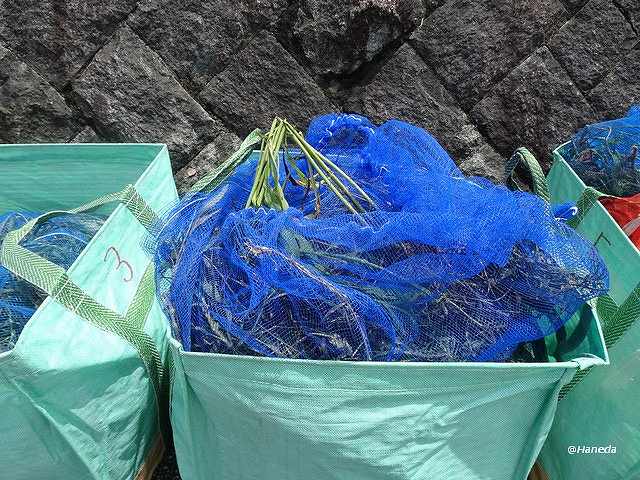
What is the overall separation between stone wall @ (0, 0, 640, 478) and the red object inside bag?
875mm

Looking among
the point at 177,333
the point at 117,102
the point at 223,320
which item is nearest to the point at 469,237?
the point at 223,320

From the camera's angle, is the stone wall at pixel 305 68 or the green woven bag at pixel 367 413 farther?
the stone wall at pixel 305 68

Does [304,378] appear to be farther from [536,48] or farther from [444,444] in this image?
[536,48]

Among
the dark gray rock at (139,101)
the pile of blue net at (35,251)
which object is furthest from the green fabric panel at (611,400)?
the dark gray rock at (139,101)

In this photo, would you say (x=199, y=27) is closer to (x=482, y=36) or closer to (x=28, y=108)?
(x=28, y=108)

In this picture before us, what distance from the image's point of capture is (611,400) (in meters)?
1.49

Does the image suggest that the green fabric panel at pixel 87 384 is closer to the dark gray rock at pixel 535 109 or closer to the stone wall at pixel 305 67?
the stone wall at pixel 305 67

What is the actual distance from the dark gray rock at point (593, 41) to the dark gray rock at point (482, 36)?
88 mm

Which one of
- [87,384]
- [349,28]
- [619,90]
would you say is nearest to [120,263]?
[87,384]

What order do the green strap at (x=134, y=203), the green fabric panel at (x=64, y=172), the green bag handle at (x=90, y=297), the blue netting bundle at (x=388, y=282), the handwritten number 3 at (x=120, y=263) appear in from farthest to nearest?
the green fabric panel at (x=64, y=172) → the green strap at (x=134, y=203) → the handwritten number 3 at (x=120, y=263) → the green bag handle at (x=90, y=297) → the blue netting bundle at (x=388, y=282)

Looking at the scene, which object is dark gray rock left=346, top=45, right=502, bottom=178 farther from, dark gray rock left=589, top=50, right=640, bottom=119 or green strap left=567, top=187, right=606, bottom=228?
green strap left=567, top=187, right=606, bottom=228

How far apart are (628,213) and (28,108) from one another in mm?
2765

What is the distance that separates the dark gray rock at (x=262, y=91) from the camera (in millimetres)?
2516

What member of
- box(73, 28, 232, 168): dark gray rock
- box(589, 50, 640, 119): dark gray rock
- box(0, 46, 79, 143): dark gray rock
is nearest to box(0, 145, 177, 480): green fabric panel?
box(73, 28, 232, 168): dark gray rock
